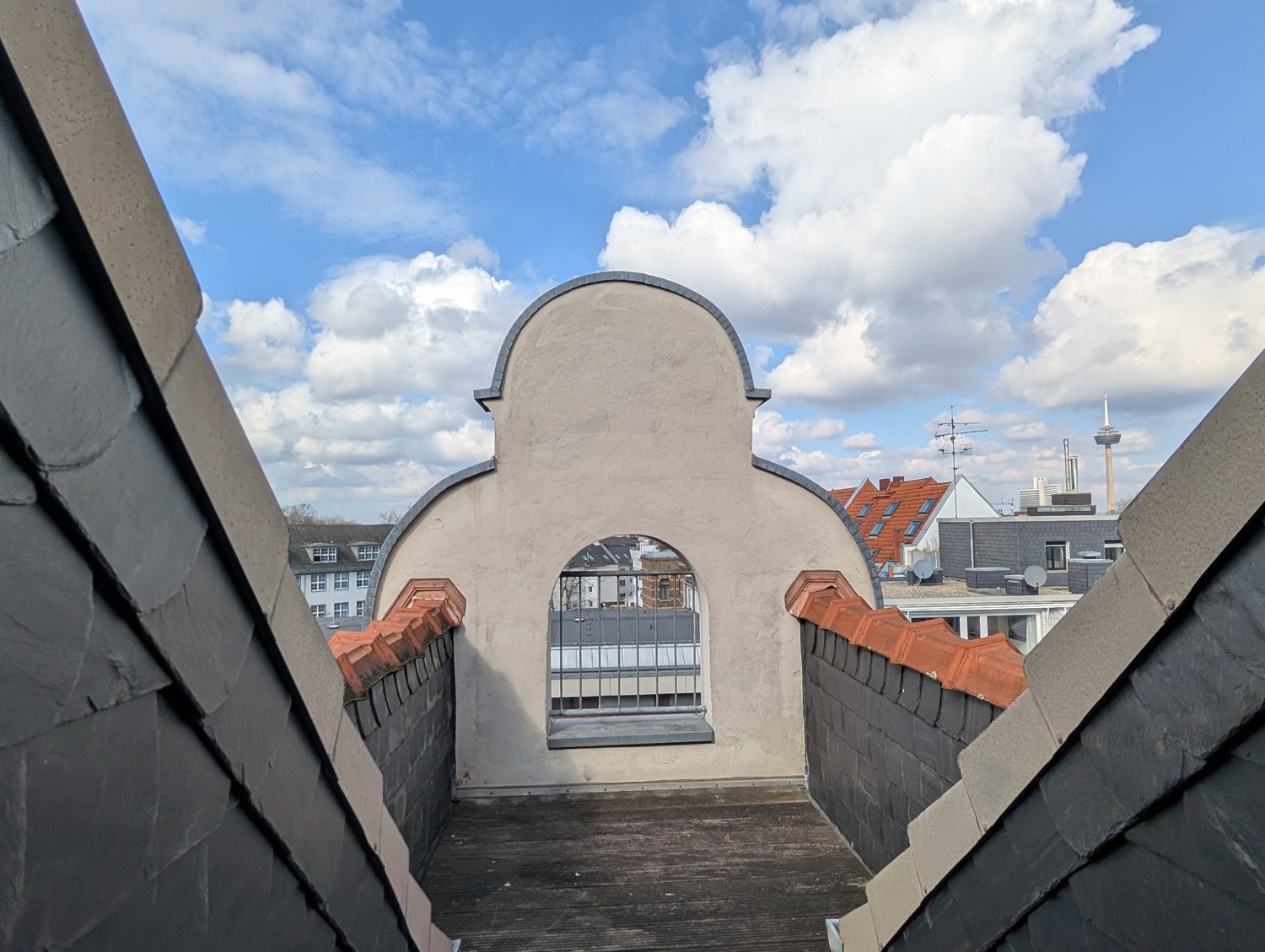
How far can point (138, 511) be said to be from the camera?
83cm

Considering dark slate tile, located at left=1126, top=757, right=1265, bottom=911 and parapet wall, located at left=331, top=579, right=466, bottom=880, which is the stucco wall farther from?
dark slate tile, located at left=1126, top=757, right=1265, bottom=911

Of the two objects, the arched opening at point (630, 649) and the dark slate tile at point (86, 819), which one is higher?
the dark slate tile at point (86, 819)

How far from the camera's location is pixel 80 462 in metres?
0.73

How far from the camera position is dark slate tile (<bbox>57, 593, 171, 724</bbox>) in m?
0.75

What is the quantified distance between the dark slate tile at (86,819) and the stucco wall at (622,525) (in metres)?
4.44

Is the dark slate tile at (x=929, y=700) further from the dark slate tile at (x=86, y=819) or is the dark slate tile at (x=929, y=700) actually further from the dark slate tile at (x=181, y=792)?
the dark slate tile at (x=86, y=819)

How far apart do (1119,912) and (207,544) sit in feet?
5.63

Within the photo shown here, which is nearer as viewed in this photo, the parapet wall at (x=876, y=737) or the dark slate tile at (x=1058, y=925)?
the dark slate tile at (x=1058, y=925)

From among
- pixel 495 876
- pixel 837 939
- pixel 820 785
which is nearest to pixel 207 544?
pixel 837 939

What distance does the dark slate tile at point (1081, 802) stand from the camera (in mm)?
1298

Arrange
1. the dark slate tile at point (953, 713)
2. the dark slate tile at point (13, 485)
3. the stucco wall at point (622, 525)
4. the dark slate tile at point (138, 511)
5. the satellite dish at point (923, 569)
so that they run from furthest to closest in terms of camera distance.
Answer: the satellite dish at point (923, 569)
the stucco wall at point (622, 525)
the dark slate tile at point (953, 713)
the dark slate tile at point (138, 511)
the dark slate tile at point (13, 485)

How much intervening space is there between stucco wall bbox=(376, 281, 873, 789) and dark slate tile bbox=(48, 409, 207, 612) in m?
4.40

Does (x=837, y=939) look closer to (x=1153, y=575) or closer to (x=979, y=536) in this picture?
(x=1153, y=575)

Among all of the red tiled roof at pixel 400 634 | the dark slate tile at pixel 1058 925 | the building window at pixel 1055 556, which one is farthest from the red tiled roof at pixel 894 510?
the dark slate tile at pixel 1058 925
